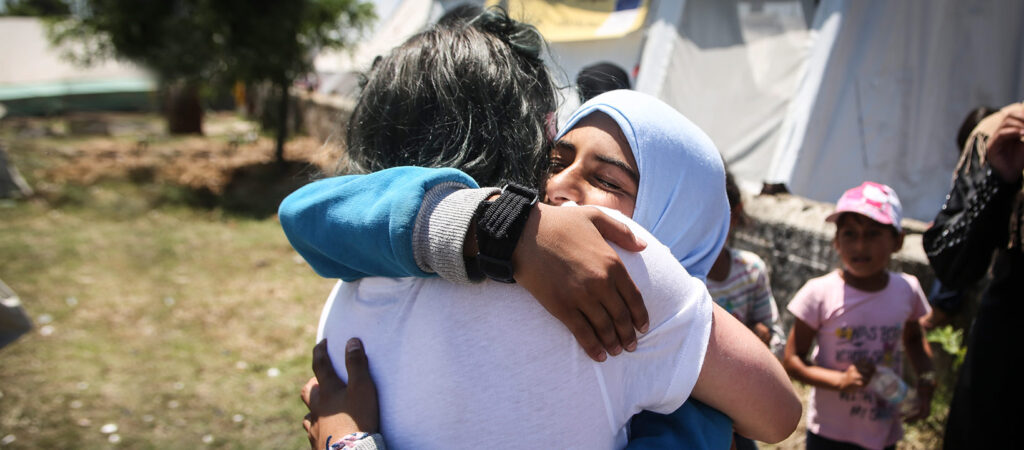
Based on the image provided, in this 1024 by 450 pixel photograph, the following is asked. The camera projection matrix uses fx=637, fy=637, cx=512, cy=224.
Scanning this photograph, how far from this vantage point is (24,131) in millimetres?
15305

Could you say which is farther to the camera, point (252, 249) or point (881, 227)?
point (252, 249)

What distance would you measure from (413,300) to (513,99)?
397 mm

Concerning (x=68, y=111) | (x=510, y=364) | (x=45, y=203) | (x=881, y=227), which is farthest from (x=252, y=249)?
(x=68, y=111)

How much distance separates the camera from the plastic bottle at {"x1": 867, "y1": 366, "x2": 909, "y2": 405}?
235 centimetres

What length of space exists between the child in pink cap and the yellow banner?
4674 millimetres

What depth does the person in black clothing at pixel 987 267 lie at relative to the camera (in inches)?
84.7

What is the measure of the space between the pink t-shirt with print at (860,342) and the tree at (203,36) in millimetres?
9273

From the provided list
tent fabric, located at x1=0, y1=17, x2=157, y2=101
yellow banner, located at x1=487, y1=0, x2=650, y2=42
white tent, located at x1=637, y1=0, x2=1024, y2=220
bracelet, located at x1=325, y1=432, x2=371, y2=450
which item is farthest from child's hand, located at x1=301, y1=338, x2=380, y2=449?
tent fabric, located at x1=0, y1=17, x2=157, y2=101

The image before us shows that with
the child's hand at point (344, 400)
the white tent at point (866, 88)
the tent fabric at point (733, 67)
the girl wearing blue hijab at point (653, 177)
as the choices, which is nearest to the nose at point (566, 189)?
the girl wearing blue hijab at point (653, 177)

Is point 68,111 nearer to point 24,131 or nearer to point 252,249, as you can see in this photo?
point 24,131

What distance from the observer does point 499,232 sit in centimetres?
92

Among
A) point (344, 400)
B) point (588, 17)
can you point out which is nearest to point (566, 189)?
point (344, 400)

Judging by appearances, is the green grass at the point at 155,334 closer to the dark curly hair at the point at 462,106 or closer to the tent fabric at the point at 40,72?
the dark curly hair at the point at 462,106

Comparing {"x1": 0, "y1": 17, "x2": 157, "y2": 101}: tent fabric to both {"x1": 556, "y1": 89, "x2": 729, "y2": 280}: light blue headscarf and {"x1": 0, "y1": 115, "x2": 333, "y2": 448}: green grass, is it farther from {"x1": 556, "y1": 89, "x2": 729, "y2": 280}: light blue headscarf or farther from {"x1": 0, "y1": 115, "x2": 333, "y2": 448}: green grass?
{"x1": 556, "y1": 89, "x2": 729, "y2": 280}: light blue headscarf
